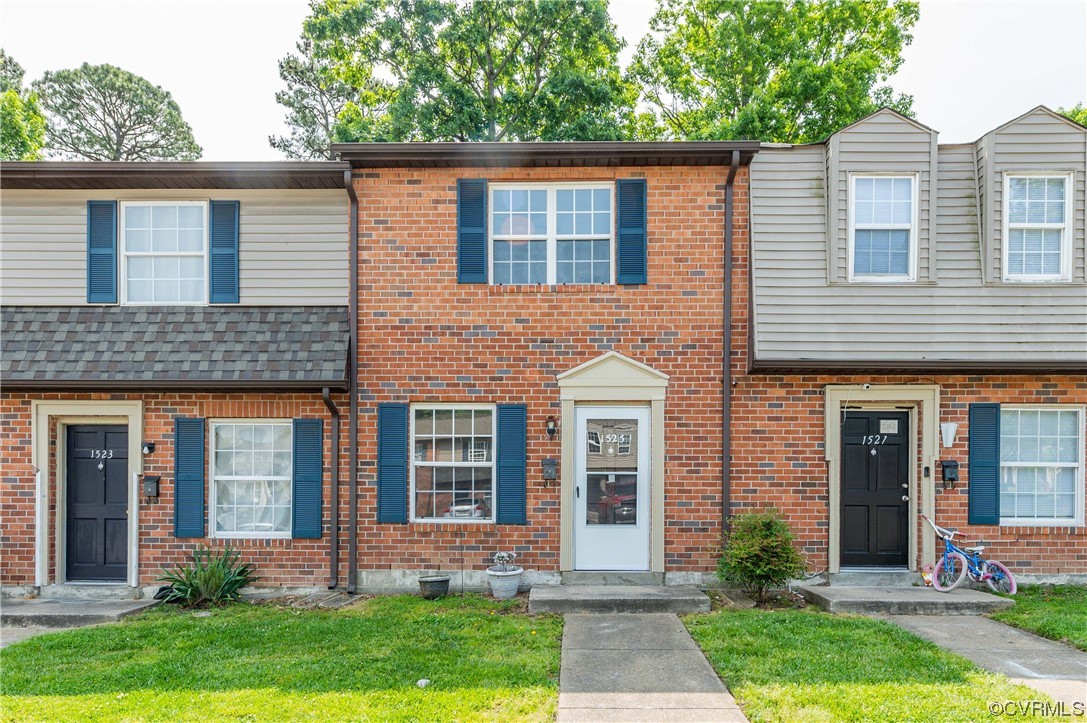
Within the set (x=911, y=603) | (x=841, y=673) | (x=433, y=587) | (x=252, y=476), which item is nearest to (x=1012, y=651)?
(x=911, y=603)

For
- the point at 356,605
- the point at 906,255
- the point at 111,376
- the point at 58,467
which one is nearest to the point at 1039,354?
the point at 906,255

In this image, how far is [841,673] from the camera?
5.15m

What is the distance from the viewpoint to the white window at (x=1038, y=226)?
8.02 meters

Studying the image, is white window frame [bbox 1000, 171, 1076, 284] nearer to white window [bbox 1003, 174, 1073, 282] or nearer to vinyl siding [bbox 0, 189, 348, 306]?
white window [bbox 1003, 174, 1073, 282]

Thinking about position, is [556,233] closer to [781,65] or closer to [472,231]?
[472,231]

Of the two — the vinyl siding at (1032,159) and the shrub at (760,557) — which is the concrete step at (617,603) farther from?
the vinyl siding at (1032,159)

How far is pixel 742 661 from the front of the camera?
5438 millimetres

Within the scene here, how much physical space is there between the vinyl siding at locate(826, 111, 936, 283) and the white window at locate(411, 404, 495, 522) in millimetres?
4816

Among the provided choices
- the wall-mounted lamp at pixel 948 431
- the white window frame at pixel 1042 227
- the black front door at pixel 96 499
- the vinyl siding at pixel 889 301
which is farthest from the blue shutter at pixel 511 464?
the white window frame at pixel 1042 227

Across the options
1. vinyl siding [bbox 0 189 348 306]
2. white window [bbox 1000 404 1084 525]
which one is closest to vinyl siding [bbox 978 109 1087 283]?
white window [bbox 1000 404 1084 525]

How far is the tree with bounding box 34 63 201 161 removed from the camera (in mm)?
Answer: 25469

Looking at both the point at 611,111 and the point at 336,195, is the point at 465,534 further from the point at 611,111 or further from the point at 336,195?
the point at 611,111

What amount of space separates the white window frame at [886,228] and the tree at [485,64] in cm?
1038

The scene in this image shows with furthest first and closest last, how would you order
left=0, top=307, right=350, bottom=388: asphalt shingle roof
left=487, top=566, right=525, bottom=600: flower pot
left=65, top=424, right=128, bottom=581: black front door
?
1. left=65, top=424, right=128, bottom=581: black front door
2. left=0, top=307, right=350, bottom=388: asphalt shingle roof
3. left=487, top=566, right=525, bottom=600: flower pot
